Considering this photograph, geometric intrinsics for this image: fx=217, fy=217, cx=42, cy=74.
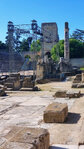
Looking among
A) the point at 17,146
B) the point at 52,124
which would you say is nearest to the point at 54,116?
the point at 52,124

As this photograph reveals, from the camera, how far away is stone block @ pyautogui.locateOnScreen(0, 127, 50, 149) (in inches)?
118

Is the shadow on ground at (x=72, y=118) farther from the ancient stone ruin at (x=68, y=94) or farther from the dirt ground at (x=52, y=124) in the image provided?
the ancient stone ruin at (x=68, y=94)

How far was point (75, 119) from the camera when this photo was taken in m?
5.91

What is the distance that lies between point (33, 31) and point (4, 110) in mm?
29084

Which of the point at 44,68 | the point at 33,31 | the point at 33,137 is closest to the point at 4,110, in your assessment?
the point at 33,137

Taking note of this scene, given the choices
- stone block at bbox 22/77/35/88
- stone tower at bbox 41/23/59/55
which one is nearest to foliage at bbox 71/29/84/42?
stone tower at bbox 41/23/59/55

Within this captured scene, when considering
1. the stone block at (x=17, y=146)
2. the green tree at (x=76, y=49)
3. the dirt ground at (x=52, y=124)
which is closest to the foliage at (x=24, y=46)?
the green tree at (x=76, y=49)

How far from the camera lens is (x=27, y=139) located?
324 centimetres

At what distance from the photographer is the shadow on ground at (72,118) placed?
18.7 ft

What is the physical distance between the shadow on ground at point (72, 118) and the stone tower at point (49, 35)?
63.5m

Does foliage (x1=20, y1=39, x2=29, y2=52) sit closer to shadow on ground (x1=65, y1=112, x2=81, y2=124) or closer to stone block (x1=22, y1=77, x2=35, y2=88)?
stone block (x1=22, y1=77, x2=35, y2=88)

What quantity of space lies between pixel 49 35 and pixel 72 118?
6684 centimetres

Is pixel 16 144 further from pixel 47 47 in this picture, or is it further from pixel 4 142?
pixel 47 47

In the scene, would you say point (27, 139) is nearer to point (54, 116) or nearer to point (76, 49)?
point (54, 116)
